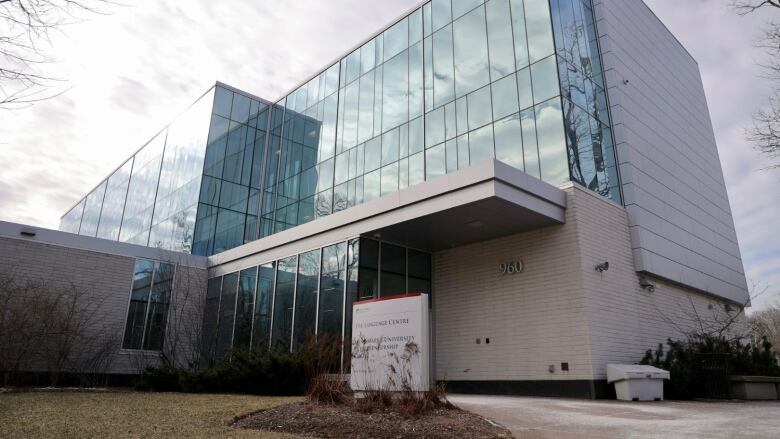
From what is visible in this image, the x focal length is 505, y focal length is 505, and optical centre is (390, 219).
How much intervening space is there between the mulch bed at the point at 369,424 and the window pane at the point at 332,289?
7.03 m

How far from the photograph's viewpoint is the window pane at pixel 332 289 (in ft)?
48.9

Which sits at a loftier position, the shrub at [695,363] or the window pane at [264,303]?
the window pane at [264,303]

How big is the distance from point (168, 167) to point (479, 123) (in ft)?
66.7

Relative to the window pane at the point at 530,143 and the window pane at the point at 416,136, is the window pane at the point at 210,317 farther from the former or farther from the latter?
the window pane at the point at 530,143

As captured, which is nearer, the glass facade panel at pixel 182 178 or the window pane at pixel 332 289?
the window pane at pixel 332 289

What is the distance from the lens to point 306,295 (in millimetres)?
16328

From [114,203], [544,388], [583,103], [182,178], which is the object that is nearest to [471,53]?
[583,103]

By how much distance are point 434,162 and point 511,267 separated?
5.12 metres

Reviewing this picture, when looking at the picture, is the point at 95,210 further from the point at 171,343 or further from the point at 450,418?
the point at 450,418

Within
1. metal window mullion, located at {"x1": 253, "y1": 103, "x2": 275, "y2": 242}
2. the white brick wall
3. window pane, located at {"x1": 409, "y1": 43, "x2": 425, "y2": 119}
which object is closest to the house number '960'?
the white brick wall

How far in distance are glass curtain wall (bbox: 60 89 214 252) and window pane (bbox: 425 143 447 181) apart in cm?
1309

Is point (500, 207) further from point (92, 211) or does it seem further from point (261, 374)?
point (92, 211)

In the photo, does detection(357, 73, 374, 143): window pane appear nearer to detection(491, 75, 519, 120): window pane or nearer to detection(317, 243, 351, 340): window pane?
detection(491, 75, 519, 120): window pane

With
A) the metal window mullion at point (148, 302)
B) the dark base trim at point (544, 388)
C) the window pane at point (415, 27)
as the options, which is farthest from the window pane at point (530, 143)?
the metal window mullion at point (148, 302)
